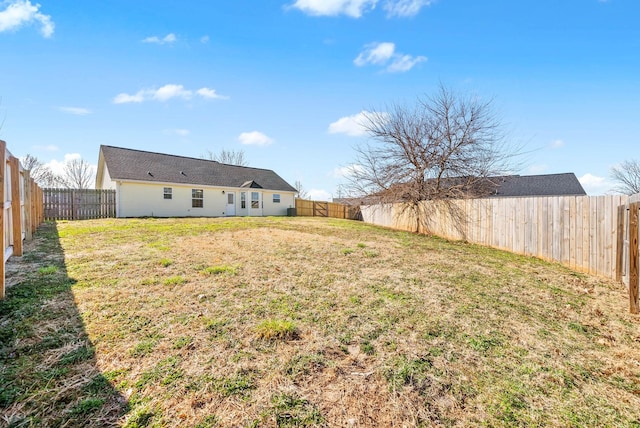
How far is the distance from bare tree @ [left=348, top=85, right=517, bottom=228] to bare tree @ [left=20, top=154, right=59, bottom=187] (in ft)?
129

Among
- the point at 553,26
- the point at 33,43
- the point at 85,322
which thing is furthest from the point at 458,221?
the point at 33,43

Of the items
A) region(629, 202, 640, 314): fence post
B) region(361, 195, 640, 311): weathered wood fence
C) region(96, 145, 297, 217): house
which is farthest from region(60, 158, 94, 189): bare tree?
region(629, 202, 640, 314): fence post

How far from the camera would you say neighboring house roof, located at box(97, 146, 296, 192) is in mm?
16609

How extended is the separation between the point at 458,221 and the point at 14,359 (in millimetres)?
11511

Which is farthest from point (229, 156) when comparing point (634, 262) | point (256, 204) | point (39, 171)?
point (634, 262)

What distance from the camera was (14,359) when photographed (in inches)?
81.7

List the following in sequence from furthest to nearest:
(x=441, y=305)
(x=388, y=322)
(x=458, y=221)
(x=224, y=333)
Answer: (x=458, y=221) < (x=441, y=305) < (x=388, y=322) < (x=224, y=333)

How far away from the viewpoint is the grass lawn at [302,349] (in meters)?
1.76

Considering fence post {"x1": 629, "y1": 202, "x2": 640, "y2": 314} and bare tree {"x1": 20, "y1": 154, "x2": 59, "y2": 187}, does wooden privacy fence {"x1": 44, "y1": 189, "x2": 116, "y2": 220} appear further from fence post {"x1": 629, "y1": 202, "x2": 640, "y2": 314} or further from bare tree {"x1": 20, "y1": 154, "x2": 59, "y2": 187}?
bare tree {"x1": 20, "y1": 154, "x2": 59, "y2": 187}

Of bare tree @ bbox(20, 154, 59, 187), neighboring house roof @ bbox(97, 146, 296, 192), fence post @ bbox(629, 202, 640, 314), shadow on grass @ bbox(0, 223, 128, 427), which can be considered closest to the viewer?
shadow on grass @ bbox(0, 223, 128, 427)

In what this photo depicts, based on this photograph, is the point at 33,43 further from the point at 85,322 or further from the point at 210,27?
the point at 85,322

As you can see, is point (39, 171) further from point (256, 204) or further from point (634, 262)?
point (634, 262)

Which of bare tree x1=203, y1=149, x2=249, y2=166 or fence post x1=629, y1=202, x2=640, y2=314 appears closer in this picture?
fence post x1=629, y1=202, x2=640, y2=314

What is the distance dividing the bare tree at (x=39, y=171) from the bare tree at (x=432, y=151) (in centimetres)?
3932
